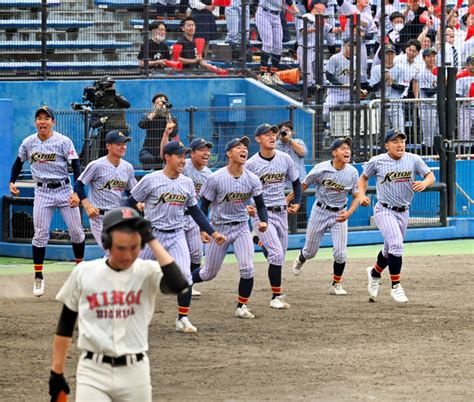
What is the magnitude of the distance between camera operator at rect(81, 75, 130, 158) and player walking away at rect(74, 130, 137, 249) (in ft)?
10.1

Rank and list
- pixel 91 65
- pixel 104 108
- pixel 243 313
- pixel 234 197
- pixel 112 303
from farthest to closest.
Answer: pixel 91 65 < pixel 104 108 < pixel 243 313 < pixel 234 197 < pixel 112 303

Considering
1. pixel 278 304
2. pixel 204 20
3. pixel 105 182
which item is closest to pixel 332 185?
pixel 278 304

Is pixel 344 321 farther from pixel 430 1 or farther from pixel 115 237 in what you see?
pixel 430 1

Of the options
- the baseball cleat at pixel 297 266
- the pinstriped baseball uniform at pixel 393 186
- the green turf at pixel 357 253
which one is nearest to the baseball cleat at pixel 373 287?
the pinstriped baseball uniform at pixel 393 186

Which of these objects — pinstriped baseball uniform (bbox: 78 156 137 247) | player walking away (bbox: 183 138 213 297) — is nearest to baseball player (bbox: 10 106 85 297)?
pinstriped baseball uniform (bbox: 78 156 137 247)

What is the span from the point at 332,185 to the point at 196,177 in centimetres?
170

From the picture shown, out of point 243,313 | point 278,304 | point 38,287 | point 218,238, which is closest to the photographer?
point 218,238

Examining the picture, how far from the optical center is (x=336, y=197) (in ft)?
49.1

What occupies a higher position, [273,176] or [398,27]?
[398,27]

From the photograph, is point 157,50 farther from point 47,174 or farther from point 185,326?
point 185,326

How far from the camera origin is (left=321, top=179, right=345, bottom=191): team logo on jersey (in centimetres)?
1488

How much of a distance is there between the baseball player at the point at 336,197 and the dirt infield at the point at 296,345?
490mm

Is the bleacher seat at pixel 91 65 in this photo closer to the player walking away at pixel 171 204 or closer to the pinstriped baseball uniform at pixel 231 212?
the pinstriped baseball uniform at pixel 231 212

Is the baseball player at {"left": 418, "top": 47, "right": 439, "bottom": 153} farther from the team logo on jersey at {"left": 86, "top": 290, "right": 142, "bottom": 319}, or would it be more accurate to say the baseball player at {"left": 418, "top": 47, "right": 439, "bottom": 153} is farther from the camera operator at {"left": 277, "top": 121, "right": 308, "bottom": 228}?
the team logo on jersey at {"left": 86, "top": 290, "right": 142, "bottom": 319}
